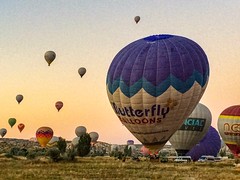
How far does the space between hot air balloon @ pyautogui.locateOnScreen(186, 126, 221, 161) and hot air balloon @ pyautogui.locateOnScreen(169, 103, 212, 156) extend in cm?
663

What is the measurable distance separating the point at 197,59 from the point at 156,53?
13.7ft

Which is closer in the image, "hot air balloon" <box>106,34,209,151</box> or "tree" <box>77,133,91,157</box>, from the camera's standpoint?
"hot air balloon" <box>106,34,209,151</box>

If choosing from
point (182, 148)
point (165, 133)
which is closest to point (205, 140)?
point (182, 148)

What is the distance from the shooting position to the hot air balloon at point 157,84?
43.2 meters

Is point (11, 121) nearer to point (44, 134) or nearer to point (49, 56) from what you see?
point (44, 134)

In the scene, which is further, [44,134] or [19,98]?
[44,134]

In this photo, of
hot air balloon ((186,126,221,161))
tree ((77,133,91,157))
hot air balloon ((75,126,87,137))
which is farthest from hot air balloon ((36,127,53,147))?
hot air balloon ((186,126,221,161))

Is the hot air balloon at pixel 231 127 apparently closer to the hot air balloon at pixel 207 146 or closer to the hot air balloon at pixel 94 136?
the hot air balloon at pixel 207 146

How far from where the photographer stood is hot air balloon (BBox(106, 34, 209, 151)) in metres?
43.2

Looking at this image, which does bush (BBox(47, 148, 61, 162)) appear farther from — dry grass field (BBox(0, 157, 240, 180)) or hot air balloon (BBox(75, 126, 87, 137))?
hot air balloon (BBox(75, 126, 87, 137))

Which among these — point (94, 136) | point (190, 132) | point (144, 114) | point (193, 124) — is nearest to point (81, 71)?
point (193, 124)

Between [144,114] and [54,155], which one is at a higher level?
[144,114]

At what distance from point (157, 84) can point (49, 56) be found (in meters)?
27.6

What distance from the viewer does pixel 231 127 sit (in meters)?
67.6
